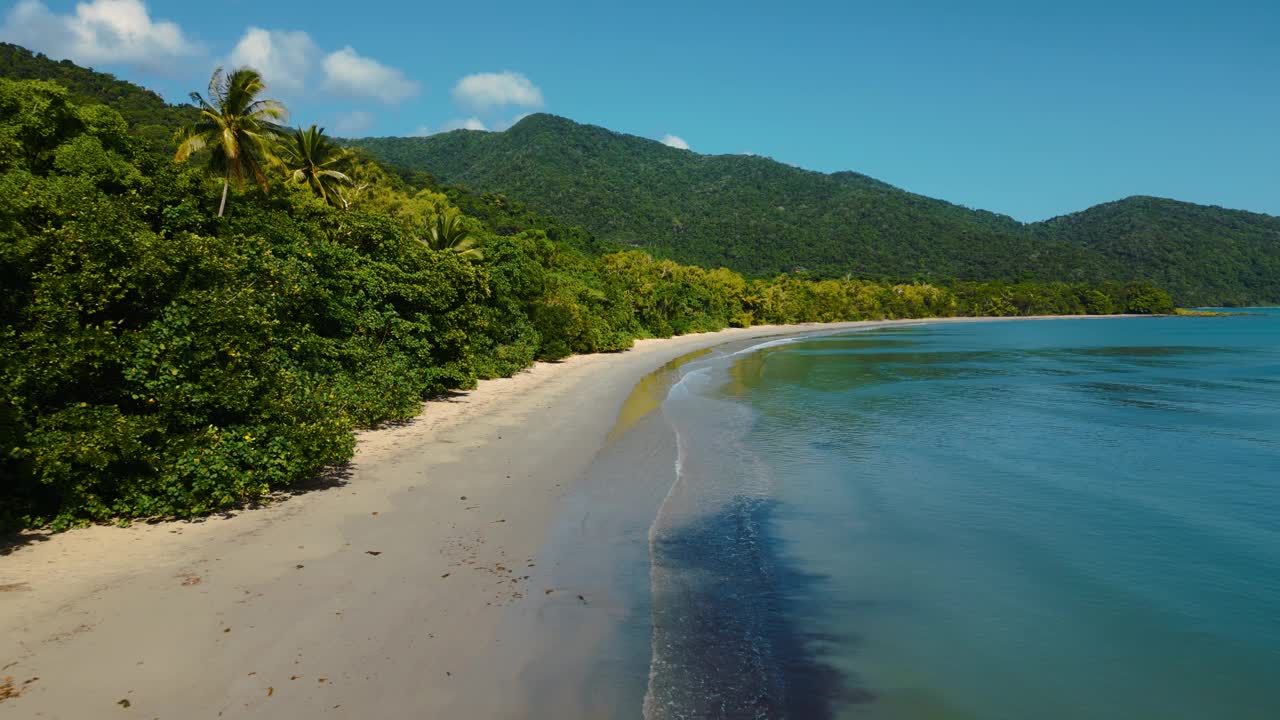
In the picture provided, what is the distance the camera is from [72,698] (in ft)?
17.9

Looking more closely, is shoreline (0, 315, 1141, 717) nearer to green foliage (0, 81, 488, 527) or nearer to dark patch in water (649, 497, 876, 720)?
green foliage (0, 81, 488, 527)

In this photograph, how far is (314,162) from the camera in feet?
114

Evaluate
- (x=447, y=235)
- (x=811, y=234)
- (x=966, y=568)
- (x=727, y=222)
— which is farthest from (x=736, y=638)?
(x=811, y=234)

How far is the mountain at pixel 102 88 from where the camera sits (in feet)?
178

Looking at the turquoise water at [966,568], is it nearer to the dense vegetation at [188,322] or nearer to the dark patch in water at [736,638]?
the dark patch in water at [736,638]

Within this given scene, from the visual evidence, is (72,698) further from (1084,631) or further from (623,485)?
(1084,631)

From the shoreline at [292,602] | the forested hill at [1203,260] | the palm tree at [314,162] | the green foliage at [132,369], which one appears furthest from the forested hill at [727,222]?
the shoreline at [292,602]

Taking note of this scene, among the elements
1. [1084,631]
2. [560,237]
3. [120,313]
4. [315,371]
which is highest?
[560,237]

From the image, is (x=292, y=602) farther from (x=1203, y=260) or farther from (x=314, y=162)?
(x=1203, y=260)

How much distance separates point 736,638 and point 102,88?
78.9 meters

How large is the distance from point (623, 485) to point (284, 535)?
19.8ft

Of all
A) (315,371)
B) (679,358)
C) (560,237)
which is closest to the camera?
(315,371)

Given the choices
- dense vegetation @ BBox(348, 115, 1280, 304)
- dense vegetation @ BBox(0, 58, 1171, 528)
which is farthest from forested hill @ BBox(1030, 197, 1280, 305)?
dense vegetation @ BBox(0, 58, 1171, 528)

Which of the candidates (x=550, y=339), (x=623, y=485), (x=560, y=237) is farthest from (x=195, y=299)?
(x=560, y=237)
